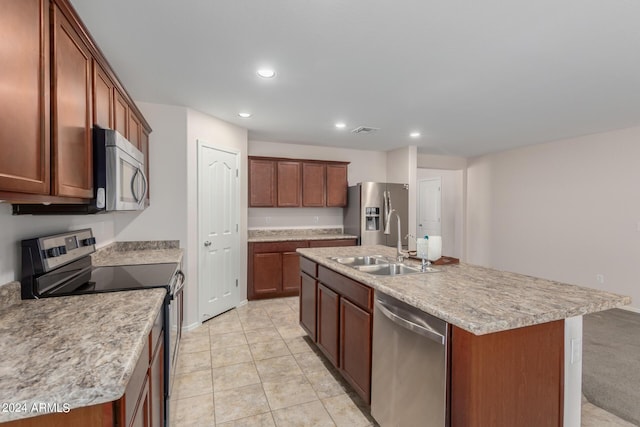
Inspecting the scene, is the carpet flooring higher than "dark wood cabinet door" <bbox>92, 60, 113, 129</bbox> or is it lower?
lower

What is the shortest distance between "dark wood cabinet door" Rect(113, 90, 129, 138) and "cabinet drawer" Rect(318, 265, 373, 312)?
183 cm

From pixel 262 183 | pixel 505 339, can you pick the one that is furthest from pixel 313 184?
pixel 505 339

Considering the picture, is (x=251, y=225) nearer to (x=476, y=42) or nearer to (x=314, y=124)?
(x=314, y=124)

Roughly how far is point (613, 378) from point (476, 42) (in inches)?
109

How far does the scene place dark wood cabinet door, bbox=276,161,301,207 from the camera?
15.4 feet

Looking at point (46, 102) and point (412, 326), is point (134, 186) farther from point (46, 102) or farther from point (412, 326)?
point (412, 326)

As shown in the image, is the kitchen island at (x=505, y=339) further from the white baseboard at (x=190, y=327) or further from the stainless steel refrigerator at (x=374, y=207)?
the stainless steel refrigerator at (x=374, y=207)

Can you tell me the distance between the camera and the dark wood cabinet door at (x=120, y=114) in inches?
78.2

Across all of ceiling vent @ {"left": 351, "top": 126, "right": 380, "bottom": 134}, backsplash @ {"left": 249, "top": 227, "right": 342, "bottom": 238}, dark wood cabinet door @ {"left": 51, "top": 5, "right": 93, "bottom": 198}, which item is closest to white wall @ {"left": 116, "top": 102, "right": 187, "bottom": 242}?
backsplash @ {"left": 249, "top": 227, "right": 342, "bottom": 238}

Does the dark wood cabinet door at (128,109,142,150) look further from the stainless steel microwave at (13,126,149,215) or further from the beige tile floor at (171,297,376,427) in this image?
the beige tile floor at (171,297,376,427)

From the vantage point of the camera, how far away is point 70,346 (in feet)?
3.13

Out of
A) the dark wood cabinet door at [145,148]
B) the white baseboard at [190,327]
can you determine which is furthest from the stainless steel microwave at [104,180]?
the white baseboard at [190,327]

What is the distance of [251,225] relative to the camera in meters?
4.88

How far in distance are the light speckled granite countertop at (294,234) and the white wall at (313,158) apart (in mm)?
86
